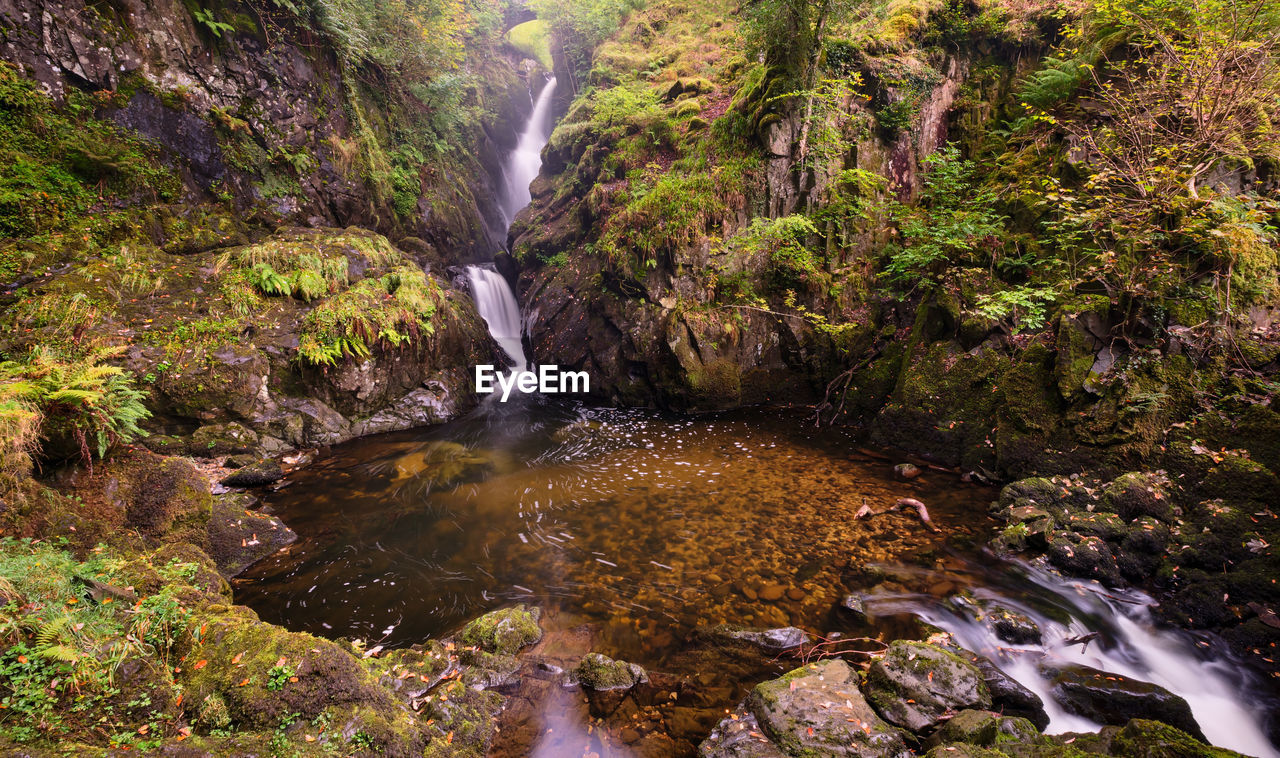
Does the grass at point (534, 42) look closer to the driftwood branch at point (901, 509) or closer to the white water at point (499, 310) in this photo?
the white water at point (499, 310)

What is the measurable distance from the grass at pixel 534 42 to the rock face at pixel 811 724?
26859 mm

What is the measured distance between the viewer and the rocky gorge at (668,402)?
10.5 ft

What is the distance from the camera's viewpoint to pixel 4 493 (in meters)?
3.44

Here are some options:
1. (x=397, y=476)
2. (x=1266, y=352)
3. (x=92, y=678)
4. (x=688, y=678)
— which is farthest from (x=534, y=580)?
(x=1266, y=352)

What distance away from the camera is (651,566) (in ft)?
17.2

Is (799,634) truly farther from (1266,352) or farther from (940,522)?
(1266,352)

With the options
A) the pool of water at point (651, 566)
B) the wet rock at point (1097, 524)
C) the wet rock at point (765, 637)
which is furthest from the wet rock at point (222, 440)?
the wet rock at point (1097, 524)

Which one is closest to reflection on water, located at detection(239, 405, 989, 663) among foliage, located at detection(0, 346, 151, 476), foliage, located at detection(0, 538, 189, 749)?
foliage, located at detection(0, 538, 189, 749)

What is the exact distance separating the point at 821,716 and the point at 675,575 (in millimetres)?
2191

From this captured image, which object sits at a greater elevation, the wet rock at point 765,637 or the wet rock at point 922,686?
the wet rock at point 922,686

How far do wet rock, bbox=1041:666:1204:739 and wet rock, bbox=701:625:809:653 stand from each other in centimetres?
189

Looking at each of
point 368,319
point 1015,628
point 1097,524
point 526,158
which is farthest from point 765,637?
point 526,158

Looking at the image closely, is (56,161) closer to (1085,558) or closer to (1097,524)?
(1085,558)

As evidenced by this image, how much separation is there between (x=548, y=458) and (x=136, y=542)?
521 centimetres
